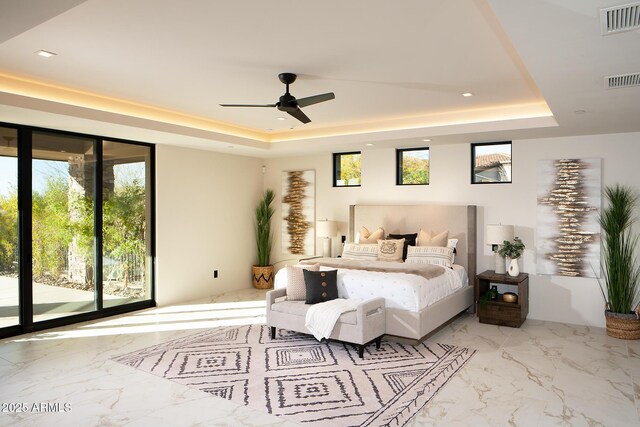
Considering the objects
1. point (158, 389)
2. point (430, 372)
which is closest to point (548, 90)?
point (430, 372)

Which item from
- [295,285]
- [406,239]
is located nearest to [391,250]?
[406,239]

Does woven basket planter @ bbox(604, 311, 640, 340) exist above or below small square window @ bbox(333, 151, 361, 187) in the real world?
below

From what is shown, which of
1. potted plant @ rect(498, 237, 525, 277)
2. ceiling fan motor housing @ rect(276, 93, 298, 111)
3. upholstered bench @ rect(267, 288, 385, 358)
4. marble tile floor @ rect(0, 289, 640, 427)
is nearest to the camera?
marble tile floor @ rect(0, 289, 640, 427)

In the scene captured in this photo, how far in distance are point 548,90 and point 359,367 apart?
2.91m

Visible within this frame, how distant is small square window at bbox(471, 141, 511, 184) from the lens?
640cm

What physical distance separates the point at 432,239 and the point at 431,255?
15.2 inches

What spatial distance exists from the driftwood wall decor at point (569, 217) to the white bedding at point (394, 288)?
1.64m

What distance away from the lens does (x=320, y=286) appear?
5.03 meters

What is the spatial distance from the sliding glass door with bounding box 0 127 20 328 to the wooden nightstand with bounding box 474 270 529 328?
557cm

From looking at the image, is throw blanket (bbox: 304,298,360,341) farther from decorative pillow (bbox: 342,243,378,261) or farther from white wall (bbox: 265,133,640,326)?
white wall (bbox: 265,133,640,326)

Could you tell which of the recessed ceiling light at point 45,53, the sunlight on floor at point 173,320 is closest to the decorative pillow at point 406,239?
the sunlight on floor at point 173,320

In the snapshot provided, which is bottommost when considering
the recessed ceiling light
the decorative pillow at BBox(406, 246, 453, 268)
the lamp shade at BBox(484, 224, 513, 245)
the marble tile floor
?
the marble tile floor

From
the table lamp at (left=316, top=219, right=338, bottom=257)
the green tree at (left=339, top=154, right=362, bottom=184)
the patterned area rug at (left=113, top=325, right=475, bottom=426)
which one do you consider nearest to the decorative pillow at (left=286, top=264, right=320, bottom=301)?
the patterned area rug at (left=113, top=325, right=475, bottom=426)

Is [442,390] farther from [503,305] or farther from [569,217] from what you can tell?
[569,217]
